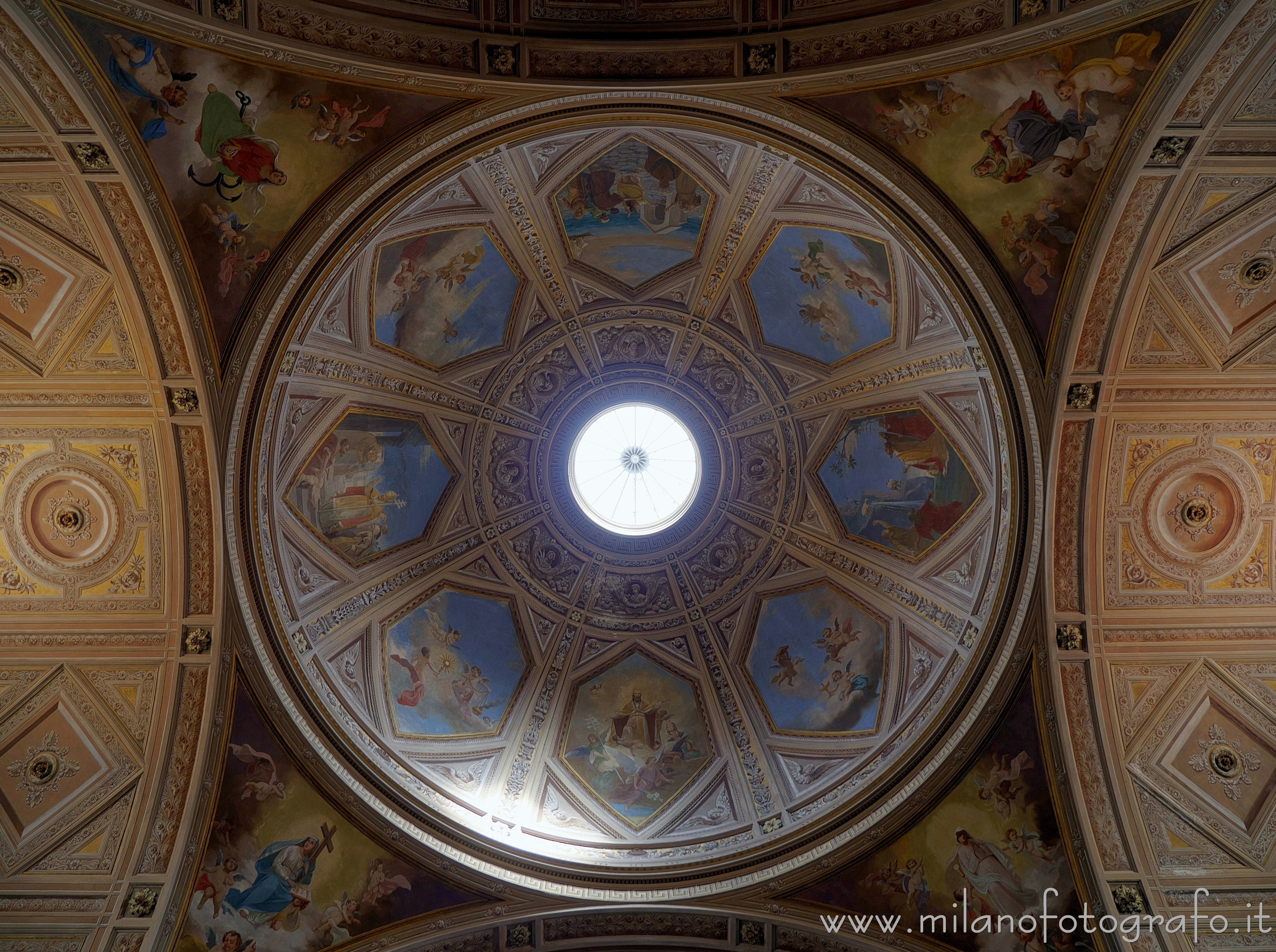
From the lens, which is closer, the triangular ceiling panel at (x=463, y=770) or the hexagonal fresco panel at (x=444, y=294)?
the hexagonal fresco panel at (x=444, y=294)

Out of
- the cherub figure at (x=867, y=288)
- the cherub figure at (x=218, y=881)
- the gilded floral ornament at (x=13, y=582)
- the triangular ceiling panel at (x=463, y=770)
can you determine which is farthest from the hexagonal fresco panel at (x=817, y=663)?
the gilded floral ornament at (x=13, y=582)

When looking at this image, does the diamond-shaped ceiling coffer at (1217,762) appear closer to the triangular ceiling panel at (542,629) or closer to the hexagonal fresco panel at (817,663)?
the hexagonal fresco panel at (817,663)

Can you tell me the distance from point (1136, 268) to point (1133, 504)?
3980mm

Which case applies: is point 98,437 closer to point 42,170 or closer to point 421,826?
point 42,170

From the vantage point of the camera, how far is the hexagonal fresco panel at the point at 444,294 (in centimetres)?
1650

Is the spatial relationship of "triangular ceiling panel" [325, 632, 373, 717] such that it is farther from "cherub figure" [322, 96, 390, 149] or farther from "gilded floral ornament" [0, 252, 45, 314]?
"cherub figure" [322, 96, 390, 149]

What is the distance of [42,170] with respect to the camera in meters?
12.7

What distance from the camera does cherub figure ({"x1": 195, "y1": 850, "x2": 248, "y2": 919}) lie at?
48.8 feet

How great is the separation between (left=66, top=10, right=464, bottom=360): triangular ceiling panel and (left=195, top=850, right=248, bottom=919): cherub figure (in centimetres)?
826

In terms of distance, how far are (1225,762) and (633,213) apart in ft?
44.9

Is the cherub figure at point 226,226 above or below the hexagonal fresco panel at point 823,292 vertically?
below

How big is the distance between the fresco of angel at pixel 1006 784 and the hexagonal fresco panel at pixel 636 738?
18.2 feet

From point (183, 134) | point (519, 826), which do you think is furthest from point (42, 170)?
point (519, 826)

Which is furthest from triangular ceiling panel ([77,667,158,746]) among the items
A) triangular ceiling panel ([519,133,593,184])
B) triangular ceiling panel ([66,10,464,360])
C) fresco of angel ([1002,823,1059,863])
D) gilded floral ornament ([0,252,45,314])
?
fresco of angel ([1002,823,1059,863])
